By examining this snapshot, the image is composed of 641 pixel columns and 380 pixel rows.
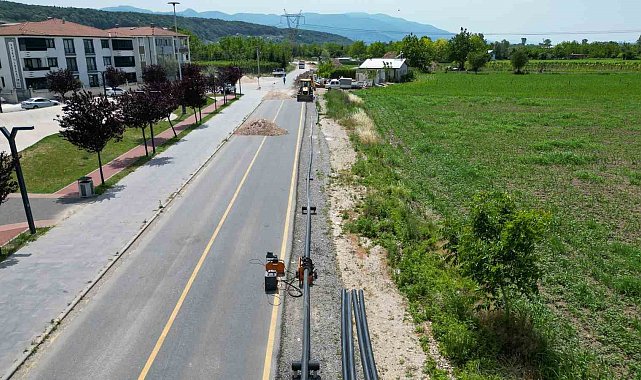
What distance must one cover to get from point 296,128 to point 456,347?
31806 mm

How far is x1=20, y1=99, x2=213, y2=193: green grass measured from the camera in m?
25.5

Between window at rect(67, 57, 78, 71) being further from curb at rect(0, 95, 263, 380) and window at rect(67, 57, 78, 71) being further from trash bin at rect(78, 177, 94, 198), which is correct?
curb at rect(0, 95, 263, 380)

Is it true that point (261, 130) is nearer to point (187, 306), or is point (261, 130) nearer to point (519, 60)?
point (187, 306)

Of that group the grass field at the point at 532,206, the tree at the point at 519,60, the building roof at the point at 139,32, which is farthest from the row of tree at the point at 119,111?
the tree at the point at 519,60

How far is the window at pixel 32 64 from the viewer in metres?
55.3

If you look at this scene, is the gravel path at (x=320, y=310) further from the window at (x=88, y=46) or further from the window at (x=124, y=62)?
the window at (x=124, y=62)

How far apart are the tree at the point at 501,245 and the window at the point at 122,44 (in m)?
69.8

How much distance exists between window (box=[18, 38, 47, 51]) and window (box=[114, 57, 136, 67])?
550 inches

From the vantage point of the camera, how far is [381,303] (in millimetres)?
13438

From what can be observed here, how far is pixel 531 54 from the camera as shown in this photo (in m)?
152

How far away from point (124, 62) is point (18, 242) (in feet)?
200

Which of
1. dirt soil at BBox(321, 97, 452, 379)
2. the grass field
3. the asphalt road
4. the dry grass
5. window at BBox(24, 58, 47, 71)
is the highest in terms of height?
window at BBox(24, 58, 47, 71)

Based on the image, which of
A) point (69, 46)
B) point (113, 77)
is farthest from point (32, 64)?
point (113, 77)

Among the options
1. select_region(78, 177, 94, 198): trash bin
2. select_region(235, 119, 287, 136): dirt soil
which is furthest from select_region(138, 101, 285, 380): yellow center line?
select_region(235, 119, 287, 136): dirt soil
